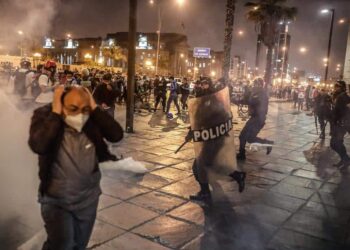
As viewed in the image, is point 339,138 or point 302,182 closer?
point 302,182

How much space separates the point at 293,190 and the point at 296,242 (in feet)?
7.53

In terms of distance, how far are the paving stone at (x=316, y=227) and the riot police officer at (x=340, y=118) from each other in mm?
3893

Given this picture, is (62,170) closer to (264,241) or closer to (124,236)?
(124,236)

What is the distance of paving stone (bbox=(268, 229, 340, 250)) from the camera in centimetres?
461

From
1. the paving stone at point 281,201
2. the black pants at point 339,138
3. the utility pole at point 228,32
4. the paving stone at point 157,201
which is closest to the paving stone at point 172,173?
the paving stone at point 157,201

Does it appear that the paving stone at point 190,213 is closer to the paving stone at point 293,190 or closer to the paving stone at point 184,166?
the paving stone at point 293,190

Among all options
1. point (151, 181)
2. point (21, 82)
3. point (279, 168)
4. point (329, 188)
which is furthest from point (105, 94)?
point (21, 82)

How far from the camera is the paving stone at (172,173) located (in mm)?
7230

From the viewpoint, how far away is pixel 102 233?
180 inches

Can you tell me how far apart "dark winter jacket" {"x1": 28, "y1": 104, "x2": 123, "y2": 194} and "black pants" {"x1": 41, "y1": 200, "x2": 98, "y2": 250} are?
0.18 meters

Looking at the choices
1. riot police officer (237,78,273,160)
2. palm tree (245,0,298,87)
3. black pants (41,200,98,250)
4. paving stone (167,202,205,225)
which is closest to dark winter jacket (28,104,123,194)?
black pants (41,200,98,250)

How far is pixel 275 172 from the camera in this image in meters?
8.15

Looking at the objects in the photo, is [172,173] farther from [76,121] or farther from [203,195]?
[76,121]

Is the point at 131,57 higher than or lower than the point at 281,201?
higher
